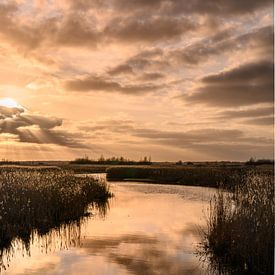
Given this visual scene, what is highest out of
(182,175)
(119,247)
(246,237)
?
(182,175)

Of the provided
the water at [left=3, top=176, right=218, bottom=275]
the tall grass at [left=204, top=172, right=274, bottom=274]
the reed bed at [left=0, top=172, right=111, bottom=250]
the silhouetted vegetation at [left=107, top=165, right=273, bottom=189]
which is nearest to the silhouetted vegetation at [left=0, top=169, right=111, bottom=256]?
the reed bed at [left=0, top=172, right=111, bottom=250]

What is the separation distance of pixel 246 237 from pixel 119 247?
4907 millimetres

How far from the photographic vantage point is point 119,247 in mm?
15211

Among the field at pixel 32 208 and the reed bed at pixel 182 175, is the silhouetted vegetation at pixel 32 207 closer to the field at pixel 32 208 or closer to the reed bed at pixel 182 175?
the field at pixel 32 208

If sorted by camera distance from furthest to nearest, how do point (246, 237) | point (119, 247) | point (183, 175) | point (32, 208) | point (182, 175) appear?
point (182, 175) → point (183, 175) → point (32, 208) → point (119, 247) → point (246, 237)

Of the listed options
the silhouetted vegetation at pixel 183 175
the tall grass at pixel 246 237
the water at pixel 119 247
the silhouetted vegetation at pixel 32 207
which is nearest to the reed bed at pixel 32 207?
the silhouetted vegetation at pixel 32 207

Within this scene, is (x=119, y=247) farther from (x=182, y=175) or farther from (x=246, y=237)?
(x=182, y=175)

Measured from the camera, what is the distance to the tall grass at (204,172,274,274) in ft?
37.6

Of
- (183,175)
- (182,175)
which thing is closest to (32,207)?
(183,175)

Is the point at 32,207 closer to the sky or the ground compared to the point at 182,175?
closer to the ground

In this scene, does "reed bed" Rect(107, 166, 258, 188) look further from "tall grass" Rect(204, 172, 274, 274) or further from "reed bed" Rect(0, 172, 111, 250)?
"tall grass" Rect(204, 172, 274, 274)

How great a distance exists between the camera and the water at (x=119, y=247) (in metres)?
12.6

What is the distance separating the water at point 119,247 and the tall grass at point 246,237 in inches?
29.6

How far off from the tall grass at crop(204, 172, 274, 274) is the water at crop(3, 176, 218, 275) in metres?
0.75
